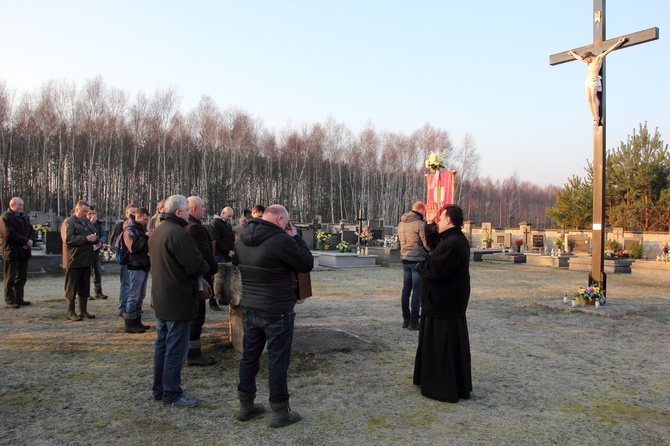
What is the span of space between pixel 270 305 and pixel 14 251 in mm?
6798

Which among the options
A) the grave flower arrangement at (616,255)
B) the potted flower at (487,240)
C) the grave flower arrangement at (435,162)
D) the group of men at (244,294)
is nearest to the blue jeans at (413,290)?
the group of men at (244,294)

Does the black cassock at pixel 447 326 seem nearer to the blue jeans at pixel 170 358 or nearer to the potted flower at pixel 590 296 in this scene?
the blue jeans at pixel 170 358

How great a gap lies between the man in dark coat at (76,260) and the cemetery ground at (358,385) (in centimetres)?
33

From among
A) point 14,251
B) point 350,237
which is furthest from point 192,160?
point 14,251

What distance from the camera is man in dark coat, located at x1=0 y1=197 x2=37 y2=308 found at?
27.1ft

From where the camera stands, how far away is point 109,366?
516 cm

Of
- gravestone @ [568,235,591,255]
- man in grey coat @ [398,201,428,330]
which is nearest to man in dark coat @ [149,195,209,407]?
man in grey coat @ [398,201,428,330]

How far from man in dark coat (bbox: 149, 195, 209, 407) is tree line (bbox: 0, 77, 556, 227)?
2161 cm

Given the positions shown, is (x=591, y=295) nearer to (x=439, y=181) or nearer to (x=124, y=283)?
(x=439, y=181)

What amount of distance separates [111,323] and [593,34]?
1004 cm

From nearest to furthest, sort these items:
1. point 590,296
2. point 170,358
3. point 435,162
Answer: point 170,358 → point 590,296 → point 435,162

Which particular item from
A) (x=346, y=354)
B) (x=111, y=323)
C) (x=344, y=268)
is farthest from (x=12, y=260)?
(x=344, y=268)

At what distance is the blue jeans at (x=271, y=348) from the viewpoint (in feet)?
12.1

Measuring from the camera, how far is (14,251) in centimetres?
829
